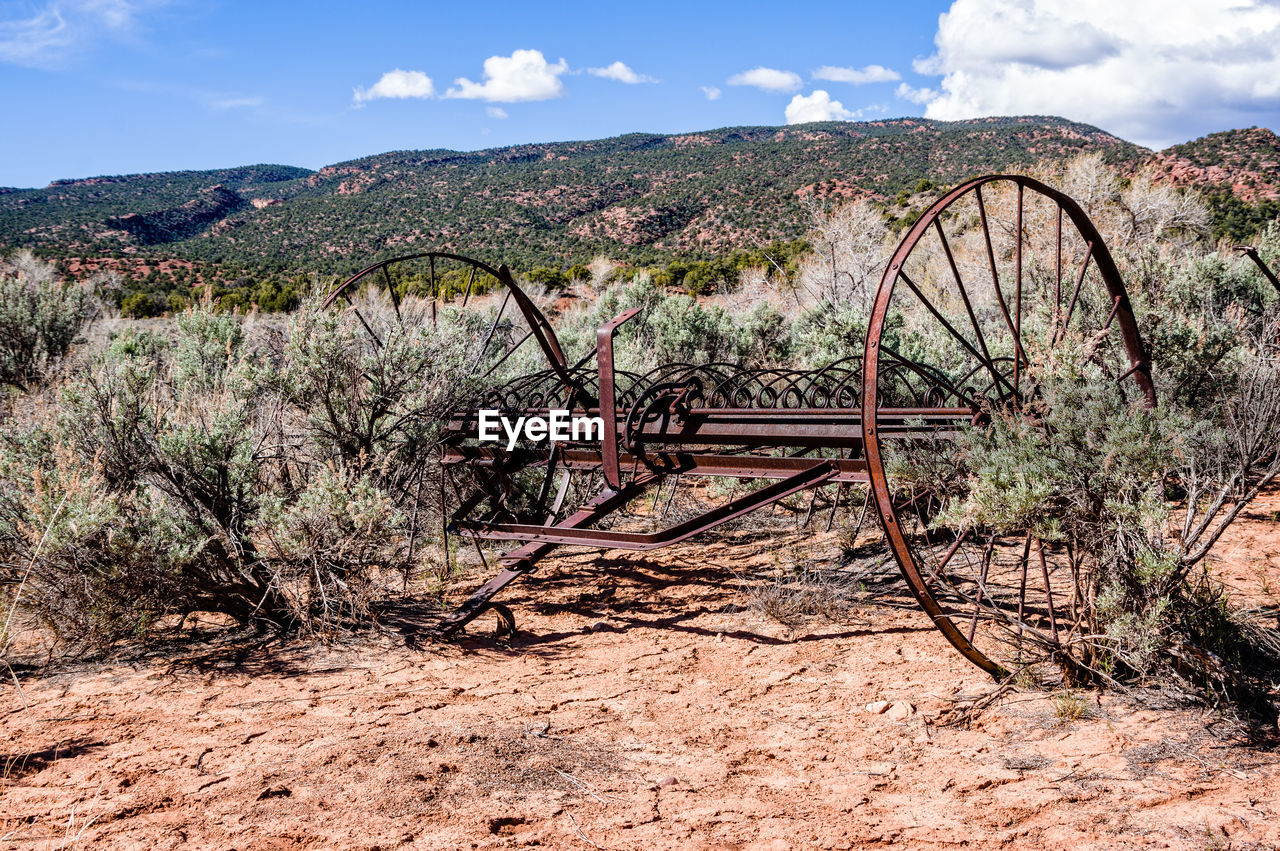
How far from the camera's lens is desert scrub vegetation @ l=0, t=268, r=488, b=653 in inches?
168

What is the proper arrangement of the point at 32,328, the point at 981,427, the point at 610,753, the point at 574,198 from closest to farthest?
the point at 610,753 → the point at 981,427 → the point at 32,328 → the point at 574,198

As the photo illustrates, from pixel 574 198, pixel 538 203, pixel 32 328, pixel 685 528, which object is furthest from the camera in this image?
pixel 574 198

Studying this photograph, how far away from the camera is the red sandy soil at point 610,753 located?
272cm

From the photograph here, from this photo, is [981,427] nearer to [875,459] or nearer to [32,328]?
[875,459]

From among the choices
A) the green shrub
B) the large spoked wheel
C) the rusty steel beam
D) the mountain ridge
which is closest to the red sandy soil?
the large spoked wheel

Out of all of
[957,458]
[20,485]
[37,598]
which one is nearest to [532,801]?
[957,458]

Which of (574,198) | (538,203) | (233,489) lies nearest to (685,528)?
(233,489)

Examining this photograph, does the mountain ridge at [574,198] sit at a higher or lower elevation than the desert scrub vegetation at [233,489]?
higher

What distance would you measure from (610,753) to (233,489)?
131 inches
